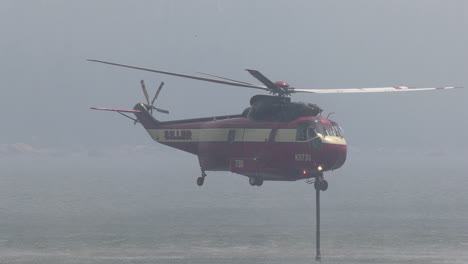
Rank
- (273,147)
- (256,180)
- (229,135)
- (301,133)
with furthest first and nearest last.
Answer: (229,135)
(256,180)
(273,147)
(301,133)

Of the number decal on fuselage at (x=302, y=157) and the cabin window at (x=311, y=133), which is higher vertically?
the cabin window at (x=311, y=133)

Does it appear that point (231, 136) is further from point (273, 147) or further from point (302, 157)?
point (302, 157)

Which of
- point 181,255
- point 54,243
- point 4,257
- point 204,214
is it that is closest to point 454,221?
point 204,214

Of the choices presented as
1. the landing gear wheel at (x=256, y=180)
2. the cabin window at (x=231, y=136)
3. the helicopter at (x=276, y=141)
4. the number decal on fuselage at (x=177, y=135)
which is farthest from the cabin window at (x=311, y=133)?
the number decal on fuselage at (x=177, y=135)

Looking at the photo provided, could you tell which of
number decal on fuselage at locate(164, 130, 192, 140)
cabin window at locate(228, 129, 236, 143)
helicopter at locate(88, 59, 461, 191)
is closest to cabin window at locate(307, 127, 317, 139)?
helicopter at locate(88, 59, 461, 191)

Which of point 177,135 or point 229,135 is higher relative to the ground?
point 177,135

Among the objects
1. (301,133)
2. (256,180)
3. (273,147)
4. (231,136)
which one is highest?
(301,133)

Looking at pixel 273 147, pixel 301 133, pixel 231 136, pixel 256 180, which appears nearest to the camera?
pixel 301 133

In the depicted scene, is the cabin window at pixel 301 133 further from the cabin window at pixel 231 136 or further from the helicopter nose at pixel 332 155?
the cabin window at pixel 231 136

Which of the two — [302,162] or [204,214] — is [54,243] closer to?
[204,214]

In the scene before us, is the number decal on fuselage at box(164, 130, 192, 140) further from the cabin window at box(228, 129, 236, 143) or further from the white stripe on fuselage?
the cabin window at box(228, 129, 236, 143)

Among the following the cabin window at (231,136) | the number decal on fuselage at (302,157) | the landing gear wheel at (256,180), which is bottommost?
the landing gear wheel at (256,180)

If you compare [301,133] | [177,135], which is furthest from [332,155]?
[177,135]

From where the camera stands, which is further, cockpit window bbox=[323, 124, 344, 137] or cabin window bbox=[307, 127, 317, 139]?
cockpit window bbox=[323, 124, 344, 137]
